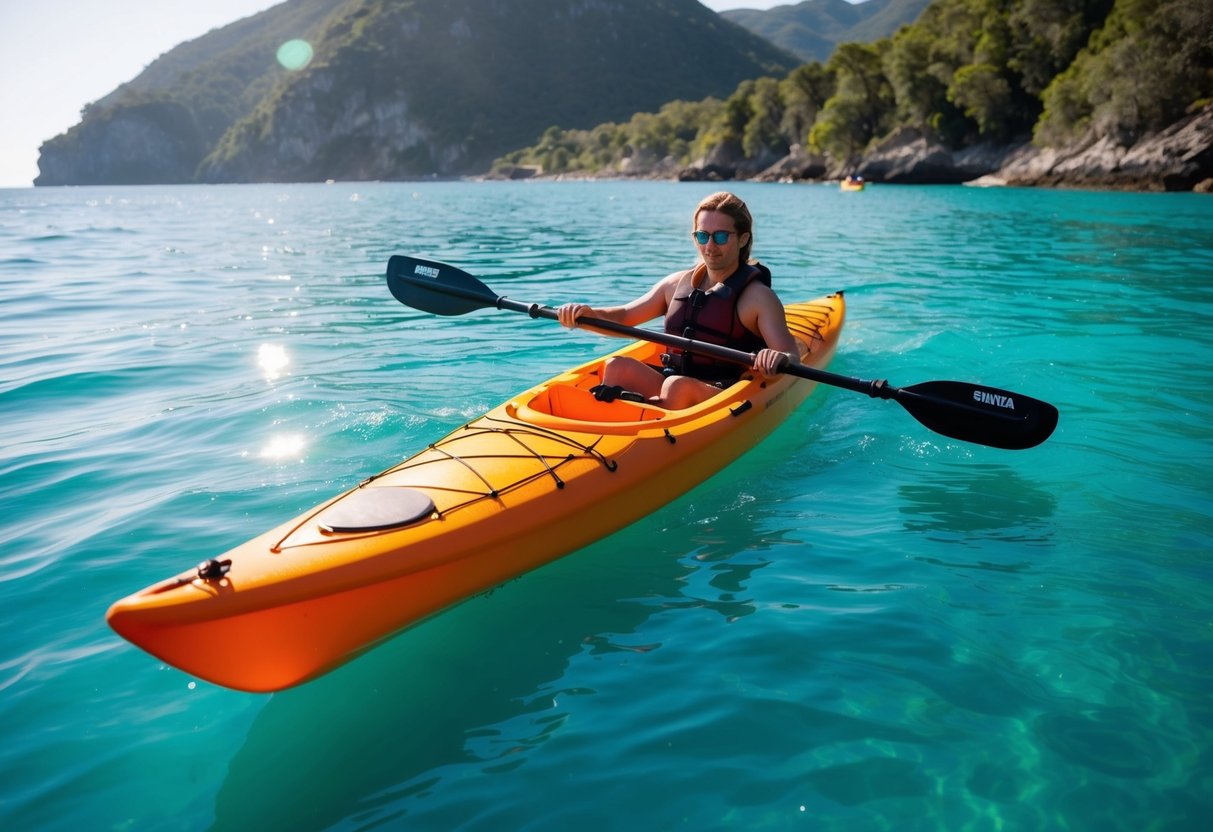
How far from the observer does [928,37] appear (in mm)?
50156

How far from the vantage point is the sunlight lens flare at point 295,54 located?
158500 millimetres

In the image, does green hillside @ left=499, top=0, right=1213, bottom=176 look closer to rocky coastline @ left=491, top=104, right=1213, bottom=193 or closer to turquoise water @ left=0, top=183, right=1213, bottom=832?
rocky coastline @ left=491, top=104, right=1213, bottom=193

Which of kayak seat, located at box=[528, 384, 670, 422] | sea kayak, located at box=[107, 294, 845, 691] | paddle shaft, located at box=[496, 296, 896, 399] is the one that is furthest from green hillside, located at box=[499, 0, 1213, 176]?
sea kayak, located at box=[107, 294, 845, 691]

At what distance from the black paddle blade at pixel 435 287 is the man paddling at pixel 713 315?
1033 mm

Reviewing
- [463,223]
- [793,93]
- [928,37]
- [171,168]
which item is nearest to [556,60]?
[171,168]

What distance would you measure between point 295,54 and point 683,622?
191255 mm

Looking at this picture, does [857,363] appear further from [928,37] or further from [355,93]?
[355,93]

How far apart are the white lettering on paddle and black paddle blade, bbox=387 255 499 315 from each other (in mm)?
3041

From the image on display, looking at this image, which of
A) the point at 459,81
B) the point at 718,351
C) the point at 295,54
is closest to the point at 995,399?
the point at 718,351

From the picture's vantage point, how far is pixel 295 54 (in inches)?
6619

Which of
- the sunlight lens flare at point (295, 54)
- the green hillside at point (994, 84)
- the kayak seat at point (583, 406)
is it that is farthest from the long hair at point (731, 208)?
the sunlight lens flare at point (295, 54)

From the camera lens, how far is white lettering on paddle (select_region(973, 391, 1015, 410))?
163 inches

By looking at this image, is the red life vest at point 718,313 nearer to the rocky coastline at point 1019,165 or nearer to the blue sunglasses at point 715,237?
the blue sunglasses at point 715,237

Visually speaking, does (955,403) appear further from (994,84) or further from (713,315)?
(994,84)
